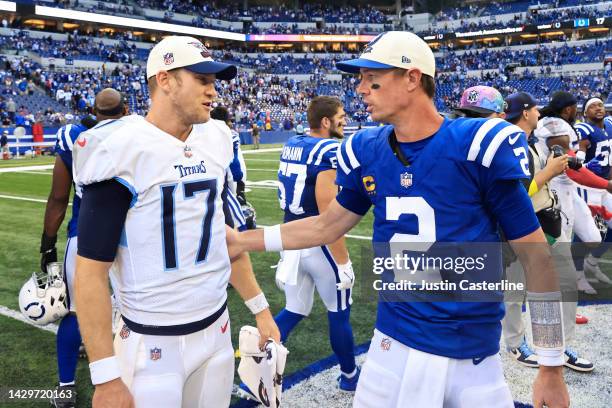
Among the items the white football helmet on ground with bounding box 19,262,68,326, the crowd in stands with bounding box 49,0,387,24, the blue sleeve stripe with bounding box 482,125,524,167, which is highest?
the crowd in stands with bounding box 49,0,387,24

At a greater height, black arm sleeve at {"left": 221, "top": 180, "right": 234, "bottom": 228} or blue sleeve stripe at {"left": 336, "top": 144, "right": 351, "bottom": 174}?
blue sleeve stripe at {"left": 336, "top": 144, "right": 351, "bottom": 174}

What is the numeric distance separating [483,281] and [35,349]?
13.5 ft

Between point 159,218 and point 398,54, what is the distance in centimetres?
112

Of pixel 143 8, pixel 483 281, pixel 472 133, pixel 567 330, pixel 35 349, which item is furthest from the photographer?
A: pixel 143 8

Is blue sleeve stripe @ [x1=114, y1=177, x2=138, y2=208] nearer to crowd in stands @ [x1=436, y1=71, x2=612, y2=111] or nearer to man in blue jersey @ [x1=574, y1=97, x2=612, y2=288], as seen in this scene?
man in blue jersey @ [x1=574, y1=97, x2=612, y2=288]

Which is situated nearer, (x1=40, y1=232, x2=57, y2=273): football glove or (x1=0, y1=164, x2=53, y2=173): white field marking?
(x1=40, y1=232, x2=57, y2=273): football glove

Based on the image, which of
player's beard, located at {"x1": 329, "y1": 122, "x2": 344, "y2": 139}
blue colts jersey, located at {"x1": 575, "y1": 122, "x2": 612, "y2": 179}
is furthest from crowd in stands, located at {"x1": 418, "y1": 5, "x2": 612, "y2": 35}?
player's beard, located at {"x1": 329, "y1": 122, "x2": 344, "y2": 139}

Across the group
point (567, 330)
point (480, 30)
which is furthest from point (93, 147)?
point (480, 30)

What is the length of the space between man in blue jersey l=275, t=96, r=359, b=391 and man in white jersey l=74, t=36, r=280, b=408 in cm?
158

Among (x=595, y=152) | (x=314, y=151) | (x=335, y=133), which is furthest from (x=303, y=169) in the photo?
(x=595, y=152)

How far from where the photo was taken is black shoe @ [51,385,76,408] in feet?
11.9

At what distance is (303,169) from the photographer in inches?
155

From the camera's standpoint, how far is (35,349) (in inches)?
185

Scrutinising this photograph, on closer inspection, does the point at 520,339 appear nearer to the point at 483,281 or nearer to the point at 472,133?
the point at 483,281
